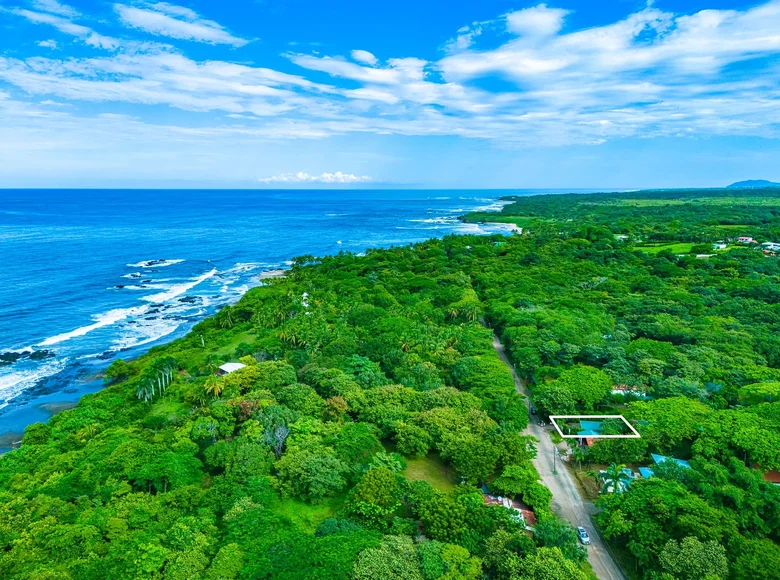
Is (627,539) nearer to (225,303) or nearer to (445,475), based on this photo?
(445,475)

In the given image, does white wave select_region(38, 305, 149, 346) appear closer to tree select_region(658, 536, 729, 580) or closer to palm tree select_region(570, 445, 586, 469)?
palm tree select_region(570, 445, 586, 469)

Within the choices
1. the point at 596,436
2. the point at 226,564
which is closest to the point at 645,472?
the point at 596,436

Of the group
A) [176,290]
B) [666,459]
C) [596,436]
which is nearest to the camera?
[666,459]

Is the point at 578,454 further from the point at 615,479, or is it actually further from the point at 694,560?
the point at 694,560

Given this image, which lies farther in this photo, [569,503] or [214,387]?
[214,387]

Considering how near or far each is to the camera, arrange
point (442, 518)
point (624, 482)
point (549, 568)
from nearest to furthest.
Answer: point (549, 568) < point (442, 518) < point (624, 482)

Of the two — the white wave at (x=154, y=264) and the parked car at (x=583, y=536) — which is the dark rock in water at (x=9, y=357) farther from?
the parked car at (x=583, y=536)
